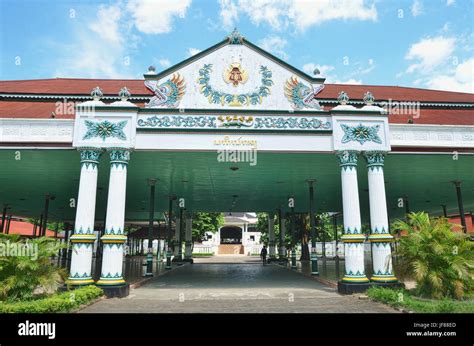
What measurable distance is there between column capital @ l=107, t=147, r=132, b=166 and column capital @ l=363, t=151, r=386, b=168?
779cm

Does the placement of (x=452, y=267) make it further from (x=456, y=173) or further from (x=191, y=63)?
(x=191, y=63)

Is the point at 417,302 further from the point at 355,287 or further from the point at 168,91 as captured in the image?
the point at 168,91

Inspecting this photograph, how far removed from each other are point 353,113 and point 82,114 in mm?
8804

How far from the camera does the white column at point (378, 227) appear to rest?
440 inches

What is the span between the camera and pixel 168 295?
11258 mm

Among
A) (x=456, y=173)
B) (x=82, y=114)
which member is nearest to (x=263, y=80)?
(x=82, y=114)

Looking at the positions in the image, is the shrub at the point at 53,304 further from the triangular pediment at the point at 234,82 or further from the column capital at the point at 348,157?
the column capital at the point at 348,157

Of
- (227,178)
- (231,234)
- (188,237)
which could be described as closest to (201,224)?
(188,237)

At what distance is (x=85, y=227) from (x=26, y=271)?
2077 millimetres

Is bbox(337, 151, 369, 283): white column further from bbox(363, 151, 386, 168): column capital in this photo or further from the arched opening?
the arched opening

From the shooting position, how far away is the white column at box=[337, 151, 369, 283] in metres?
11.1

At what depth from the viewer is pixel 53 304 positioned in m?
8.30

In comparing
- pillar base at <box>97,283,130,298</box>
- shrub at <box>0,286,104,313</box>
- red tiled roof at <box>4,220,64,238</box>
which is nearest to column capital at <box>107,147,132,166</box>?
pillar base at <box>97,283,130,298</box>
